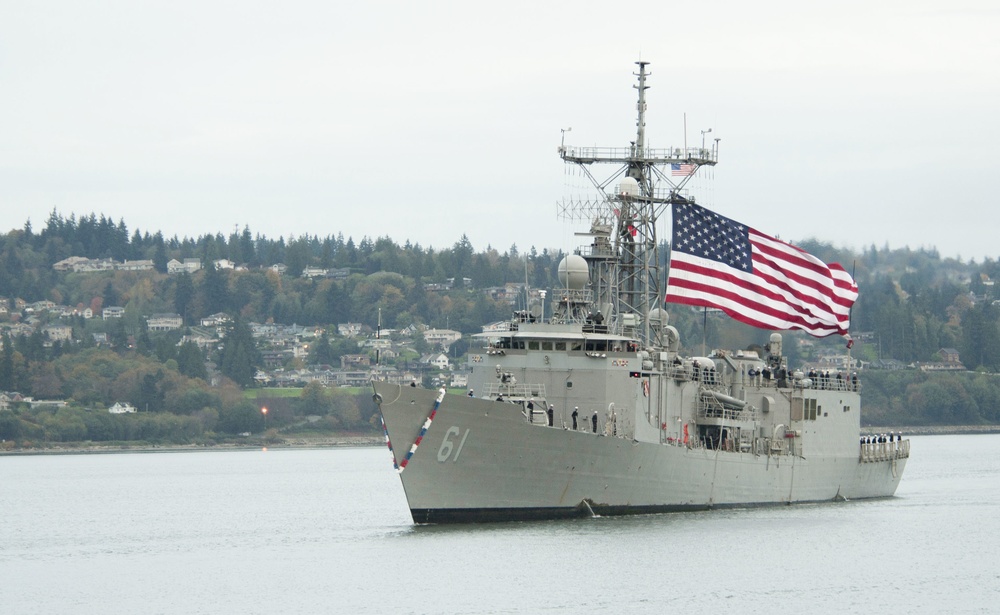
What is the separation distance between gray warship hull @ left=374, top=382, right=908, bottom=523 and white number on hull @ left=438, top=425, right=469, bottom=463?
0.08 feet

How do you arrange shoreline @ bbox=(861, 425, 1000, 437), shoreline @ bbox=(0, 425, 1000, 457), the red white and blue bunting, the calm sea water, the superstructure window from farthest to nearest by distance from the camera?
shoreline @ bbox=(861, 425, 1000, 437) → shoreline @ bbox=(0, 425, 1000, 457) → the superstructure window → the red white and blue bunting → the calm sea water

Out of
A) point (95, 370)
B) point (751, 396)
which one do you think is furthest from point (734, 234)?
point (95, 370)

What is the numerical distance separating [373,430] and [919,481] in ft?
250

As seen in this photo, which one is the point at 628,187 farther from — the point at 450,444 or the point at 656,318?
the point at 450,444

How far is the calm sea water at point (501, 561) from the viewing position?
112 feet

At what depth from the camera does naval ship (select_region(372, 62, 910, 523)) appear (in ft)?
134

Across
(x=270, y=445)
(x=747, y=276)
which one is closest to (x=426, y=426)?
(x=747, y=276)

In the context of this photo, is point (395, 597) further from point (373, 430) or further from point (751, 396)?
point (373, 430)

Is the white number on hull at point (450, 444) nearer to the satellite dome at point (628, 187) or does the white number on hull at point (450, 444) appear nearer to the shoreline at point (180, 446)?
the satellite dome at point (628, 187)

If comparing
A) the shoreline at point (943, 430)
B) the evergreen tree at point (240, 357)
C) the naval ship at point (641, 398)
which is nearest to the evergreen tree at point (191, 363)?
the evergreen tree at point (240, 357)

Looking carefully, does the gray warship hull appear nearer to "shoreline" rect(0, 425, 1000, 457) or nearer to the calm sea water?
the calm sea water

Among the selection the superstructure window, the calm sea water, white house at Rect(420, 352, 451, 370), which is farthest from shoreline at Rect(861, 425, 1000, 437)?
the superstructure window

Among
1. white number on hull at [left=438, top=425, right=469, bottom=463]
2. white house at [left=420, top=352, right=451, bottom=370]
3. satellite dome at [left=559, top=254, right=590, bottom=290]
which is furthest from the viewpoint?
white house at [left=420, top=352, right=451, bottom=370]

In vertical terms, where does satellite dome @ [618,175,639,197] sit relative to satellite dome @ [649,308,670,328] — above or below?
above
